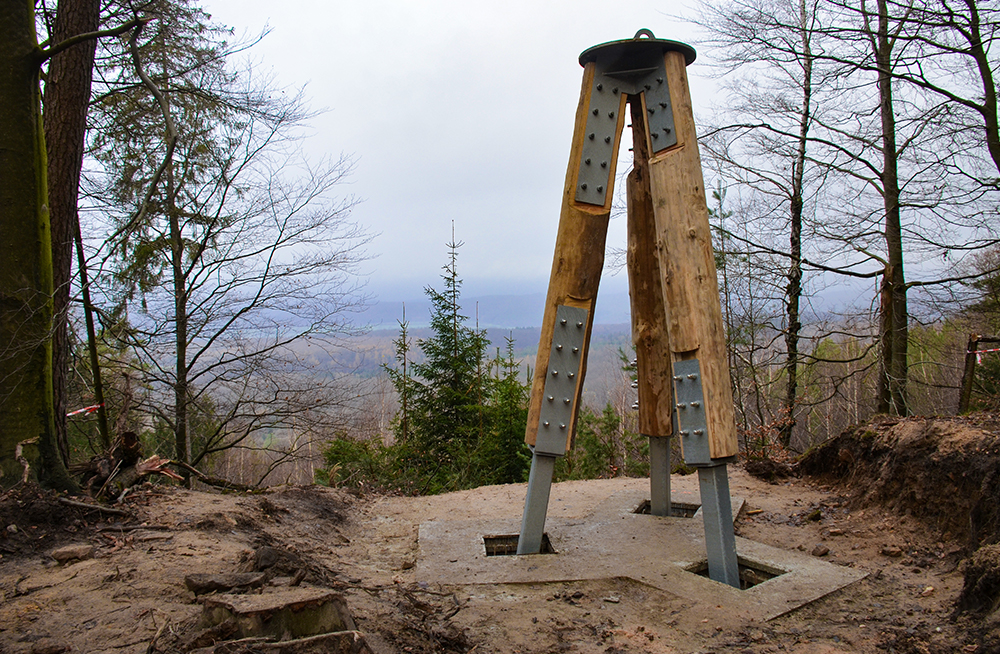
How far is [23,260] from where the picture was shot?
13.3ft

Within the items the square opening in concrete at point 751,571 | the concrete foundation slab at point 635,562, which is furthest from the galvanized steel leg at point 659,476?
the square opening in concrete at point 751,571

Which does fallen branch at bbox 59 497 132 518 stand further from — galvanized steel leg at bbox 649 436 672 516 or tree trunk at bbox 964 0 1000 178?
tree trunk at bbox 964 0 1000 178

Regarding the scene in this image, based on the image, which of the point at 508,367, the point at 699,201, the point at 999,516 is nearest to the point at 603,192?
the point at 699,201

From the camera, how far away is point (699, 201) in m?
3.52

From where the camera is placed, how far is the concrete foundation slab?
3184 millimetres

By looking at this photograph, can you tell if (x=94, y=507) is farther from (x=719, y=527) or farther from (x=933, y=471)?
(x=933, y=471)

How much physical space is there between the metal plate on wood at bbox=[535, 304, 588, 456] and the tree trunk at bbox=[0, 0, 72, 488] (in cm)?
341

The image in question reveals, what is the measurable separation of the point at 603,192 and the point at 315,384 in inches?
255

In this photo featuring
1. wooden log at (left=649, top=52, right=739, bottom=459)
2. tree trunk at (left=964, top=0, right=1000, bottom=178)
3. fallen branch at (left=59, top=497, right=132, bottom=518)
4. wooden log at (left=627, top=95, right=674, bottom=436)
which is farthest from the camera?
tree trunk at (left=964, top=0, right=1000, bottom=178)

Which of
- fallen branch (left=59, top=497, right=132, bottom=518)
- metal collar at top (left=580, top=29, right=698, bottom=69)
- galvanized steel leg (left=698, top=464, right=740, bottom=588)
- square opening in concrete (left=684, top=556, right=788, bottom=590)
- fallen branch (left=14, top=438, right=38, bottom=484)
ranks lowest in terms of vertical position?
square opening in concrete (left=684, top=556, right=788, bottom=590)

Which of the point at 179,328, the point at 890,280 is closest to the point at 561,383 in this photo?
the point at 179,328

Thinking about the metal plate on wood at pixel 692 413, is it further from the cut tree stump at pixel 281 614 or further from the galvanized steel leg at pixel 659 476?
the cut tree stump at pixel 281 614

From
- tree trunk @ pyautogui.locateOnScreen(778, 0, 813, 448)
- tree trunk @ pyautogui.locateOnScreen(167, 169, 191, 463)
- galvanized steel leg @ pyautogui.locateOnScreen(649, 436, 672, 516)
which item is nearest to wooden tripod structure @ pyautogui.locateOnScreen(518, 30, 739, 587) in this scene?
galvanized steel leg @ pyautogui.locateOnScreen(649, 436, 672, 516)

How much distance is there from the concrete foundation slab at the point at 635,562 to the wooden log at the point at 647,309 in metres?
0.80
